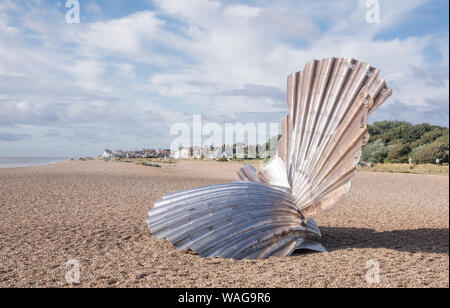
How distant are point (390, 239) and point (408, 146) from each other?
37860 mm

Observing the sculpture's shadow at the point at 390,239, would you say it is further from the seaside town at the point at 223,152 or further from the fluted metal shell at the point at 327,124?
the seaside town at the point at 223,152

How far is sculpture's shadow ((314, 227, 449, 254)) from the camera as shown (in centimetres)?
696

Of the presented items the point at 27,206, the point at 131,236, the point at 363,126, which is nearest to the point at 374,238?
the point at 363,126

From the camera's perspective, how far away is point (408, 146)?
41469 mm

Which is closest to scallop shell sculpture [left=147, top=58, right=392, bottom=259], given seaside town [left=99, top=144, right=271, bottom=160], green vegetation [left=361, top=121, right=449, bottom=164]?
green vegetation [left=361, top=121, right=449, bottom=164]

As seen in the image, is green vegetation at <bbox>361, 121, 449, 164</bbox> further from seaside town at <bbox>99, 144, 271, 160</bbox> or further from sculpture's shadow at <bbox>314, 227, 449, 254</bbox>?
sculpture's shadow at <bbox>314, 227, 449, 254</bbox>

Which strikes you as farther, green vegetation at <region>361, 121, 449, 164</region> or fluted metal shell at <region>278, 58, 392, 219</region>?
green vegetation at <region>361, 121, 449, 164</region>

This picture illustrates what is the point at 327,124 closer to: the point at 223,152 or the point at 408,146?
the point at 408,146

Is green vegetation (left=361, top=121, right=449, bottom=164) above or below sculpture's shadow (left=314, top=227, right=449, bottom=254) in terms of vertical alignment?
above

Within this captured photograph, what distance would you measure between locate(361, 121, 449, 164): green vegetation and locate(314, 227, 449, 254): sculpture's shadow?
1272 inches

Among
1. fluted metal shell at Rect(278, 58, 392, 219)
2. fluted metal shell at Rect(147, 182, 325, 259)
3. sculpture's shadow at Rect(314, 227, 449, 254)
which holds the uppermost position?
fluted metal shell at Rect(278, 58, 392, 219)

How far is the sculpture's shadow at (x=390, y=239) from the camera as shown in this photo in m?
6.96

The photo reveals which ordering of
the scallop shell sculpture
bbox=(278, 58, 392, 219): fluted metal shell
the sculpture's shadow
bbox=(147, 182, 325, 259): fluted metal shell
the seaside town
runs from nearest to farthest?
1. bbox=(147, 182, 325, 259): fluted metal shell
2. the scallop shell sculpture
3. bbox=(278, 58, 392, 219): fluted metal shell
4. the sculpture's shadow
5. the seaside town
